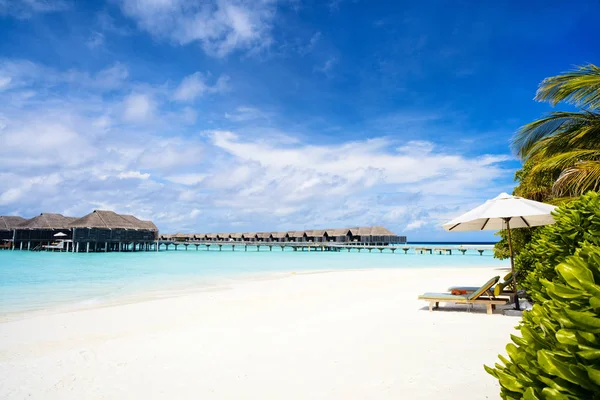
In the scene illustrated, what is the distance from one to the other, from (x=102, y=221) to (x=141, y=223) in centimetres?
763

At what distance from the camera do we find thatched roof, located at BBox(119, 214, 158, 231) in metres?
55.9

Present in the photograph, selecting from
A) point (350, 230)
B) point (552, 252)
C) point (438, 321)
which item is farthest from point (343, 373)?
point (350, 230)

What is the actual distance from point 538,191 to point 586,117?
5921 mm

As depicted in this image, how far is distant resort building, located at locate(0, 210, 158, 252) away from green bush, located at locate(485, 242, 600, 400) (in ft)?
179

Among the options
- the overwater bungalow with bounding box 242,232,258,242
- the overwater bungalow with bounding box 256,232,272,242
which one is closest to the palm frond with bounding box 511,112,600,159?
the overwater bungalow with bounding box 256,232,272,242

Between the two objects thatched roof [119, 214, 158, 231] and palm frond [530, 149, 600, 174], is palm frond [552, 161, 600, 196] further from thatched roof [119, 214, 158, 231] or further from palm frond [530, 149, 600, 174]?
thatched roof [119, 214, 158, 231]

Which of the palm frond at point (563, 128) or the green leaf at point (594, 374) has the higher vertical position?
the palm frond at point (563, 128)

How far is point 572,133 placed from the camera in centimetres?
809

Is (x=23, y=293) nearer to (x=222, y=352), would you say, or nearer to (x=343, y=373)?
(x=222, y=352)

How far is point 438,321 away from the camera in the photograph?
20.2 ft

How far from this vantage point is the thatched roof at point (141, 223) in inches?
2200

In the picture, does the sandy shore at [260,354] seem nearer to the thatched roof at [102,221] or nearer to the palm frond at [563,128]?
the palm frond at [563,128]

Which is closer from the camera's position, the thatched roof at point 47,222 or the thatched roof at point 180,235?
the thatched roof at point 47,222

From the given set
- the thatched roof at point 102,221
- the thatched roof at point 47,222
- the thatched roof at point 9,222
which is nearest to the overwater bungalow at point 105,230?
Result: the thatched roof at point 102,221
